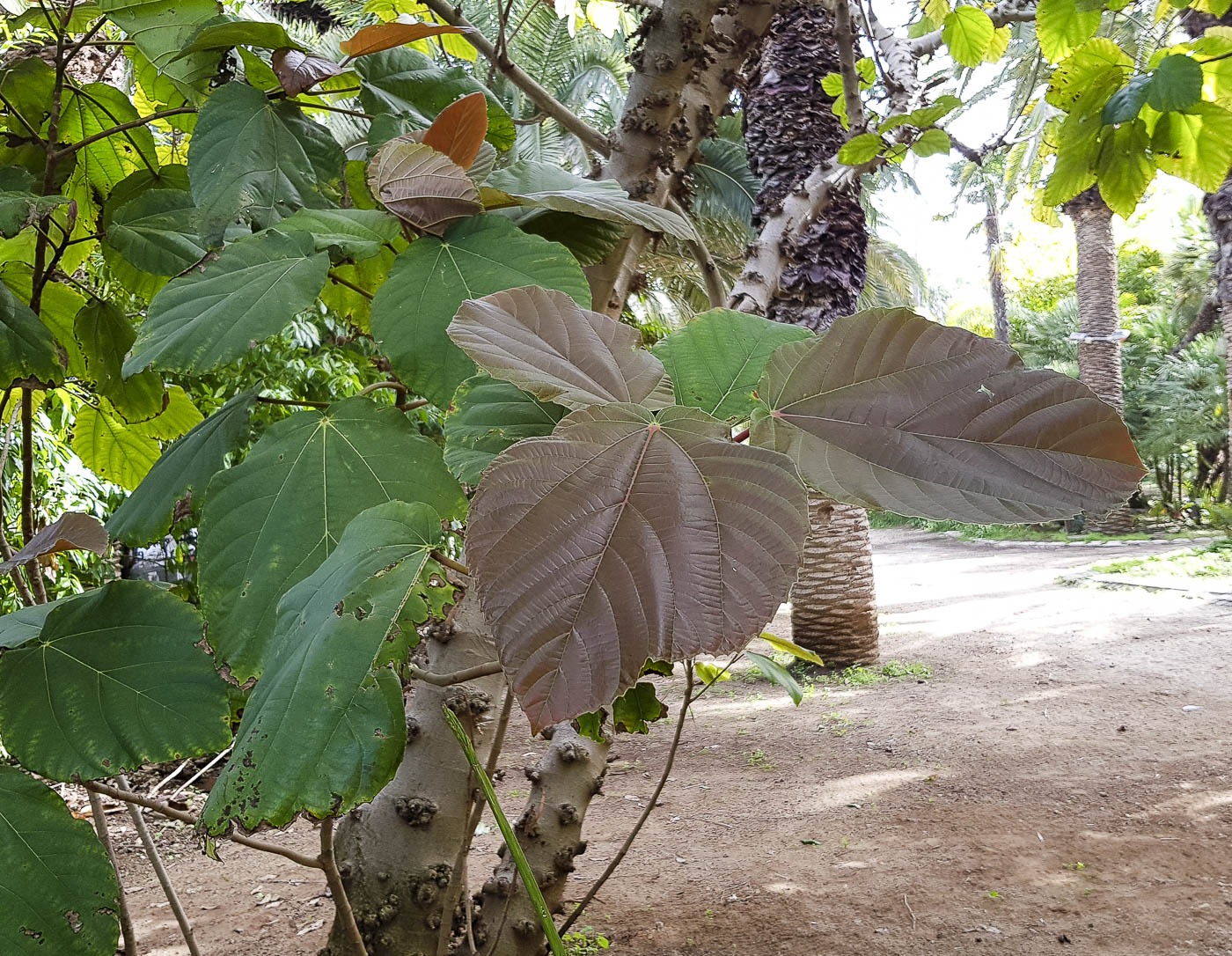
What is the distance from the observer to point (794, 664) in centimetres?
664

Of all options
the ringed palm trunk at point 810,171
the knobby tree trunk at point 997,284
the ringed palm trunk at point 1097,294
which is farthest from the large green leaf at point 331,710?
the knobby tree trunk at point 997,284

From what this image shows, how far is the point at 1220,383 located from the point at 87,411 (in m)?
18.3

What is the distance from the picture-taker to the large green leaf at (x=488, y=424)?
1.70 ft

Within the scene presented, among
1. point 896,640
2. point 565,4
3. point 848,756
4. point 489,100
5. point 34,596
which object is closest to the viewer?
point 489,100

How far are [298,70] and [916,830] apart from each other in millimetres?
3169

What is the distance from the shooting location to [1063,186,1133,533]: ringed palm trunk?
12.7 metres

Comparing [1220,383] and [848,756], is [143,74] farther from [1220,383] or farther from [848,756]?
[1220,383]

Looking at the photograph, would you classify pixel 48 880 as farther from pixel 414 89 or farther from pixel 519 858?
pixel 414 89

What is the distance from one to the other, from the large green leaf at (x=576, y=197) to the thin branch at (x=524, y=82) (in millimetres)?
303

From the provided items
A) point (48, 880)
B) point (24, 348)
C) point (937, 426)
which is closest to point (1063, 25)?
point (937, 426)

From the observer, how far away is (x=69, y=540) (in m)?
0.75

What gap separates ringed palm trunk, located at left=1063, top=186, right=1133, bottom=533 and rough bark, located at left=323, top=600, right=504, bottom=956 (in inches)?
529

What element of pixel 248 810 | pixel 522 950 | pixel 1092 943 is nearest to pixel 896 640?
pixel 1092 943

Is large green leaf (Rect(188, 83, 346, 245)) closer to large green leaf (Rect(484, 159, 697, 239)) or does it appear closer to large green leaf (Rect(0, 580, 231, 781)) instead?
large green leaf (Rect(484, 159, 697, 239))
